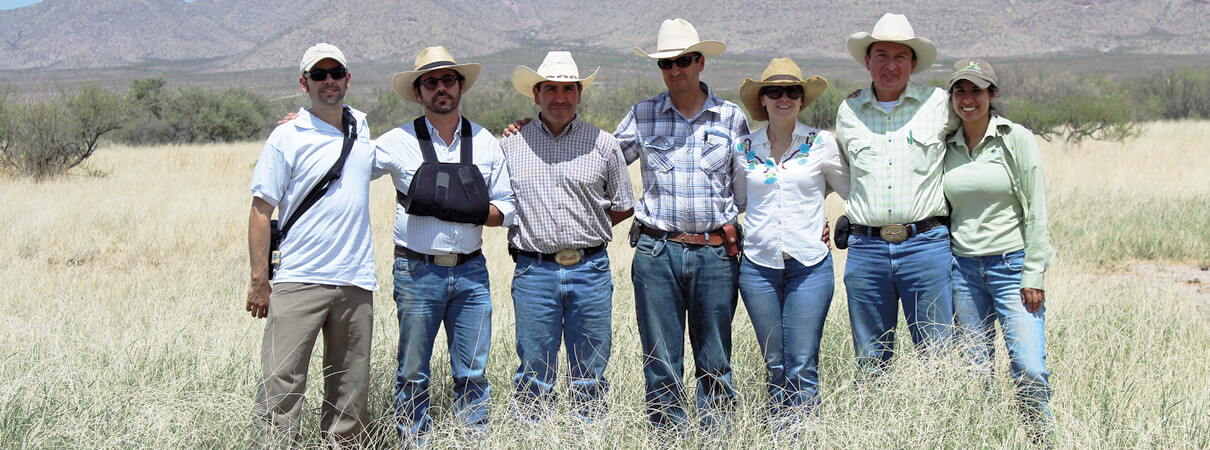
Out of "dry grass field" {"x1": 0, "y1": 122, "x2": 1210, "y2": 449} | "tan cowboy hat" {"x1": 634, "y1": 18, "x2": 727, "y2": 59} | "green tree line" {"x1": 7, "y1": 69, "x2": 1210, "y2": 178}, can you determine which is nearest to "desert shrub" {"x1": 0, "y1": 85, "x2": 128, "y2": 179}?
"green tree line" {"x1": 7, "y1": 69, "x2": 1210, "y2": 178}

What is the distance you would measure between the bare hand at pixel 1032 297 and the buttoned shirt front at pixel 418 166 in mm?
2317

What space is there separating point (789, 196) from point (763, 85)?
539 mm

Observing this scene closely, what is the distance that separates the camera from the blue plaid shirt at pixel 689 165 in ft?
12.8

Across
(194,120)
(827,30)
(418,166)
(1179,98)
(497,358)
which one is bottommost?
(497,358)

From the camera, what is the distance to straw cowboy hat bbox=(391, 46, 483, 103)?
388 centimetres

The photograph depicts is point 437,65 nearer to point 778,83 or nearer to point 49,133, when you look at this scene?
point 778,83

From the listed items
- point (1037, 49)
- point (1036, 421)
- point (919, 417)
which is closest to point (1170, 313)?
point (1036, 421)

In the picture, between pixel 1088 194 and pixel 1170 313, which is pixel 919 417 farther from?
pixel 1088 194

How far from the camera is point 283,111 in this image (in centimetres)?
3691

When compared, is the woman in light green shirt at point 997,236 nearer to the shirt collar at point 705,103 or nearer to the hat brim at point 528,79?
the shirt collar at point 705,103

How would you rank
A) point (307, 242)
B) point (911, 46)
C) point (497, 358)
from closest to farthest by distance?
point (307, 242) → point (911, 46) → point (497, 358)

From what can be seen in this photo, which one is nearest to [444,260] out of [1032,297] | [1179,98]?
[1032,297]

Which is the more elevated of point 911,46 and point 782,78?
point 911,46

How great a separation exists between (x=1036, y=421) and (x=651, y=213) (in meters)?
1.93
